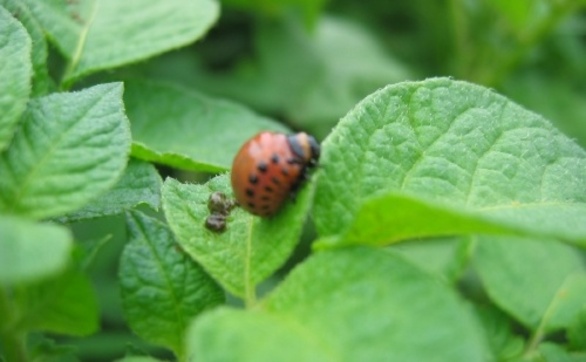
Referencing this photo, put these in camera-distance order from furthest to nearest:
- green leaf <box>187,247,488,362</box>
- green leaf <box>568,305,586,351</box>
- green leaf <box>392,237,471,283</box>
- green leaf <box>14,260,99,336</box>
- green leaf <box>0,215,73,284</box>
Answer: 1. green leaf <box>392,237,471,283</box>
2. green leaf <box>568,305,586,351</box>
3. green leaf <box>14,260,99,336</box>
4. green leaf <box>187,247,488,362</box>
5. green leaf <box>0,215,73,284</box>

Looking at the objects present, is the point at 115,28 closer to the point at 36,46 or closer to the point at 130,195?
the point at 36,46

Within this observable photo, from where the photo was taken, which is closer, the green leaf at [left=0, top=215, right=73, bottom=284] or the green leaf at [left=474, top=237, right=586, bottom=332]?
the green leaf at [left=0, top=215, right=73, bottom=284]

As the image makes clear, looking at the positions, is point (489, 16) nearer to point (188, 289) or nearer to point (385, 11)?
point (385, 11)

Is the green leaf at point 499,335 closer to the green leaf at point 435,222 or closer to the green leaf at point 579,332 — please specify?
the green leaf at point 579,332

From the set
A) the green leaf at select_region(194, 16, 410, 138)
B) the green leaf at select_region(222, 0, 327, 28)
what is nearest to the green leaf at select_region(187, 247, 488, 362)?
the green leaf at select_region(194, 16, 410, 138)

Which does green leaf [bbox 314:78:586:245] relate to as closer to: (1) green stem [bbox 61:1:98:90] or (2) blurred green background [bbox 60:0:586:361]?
(1) green stem [bbox 61:1:98:90]

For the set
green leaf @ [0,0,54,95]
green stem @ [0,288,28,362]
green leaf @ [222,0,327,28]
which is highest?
green leaf @ [0,0,54,95]

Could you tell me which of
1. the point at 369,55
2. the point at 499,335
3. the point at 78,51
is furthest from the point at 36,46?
the point at 369,55

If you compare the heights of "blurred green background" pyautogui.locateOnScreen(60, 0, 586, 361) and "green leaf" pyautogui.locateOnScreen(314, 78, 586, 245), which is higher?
"green leaf" pyautogui.locateOnScreen(314, 78, 586, 245)
